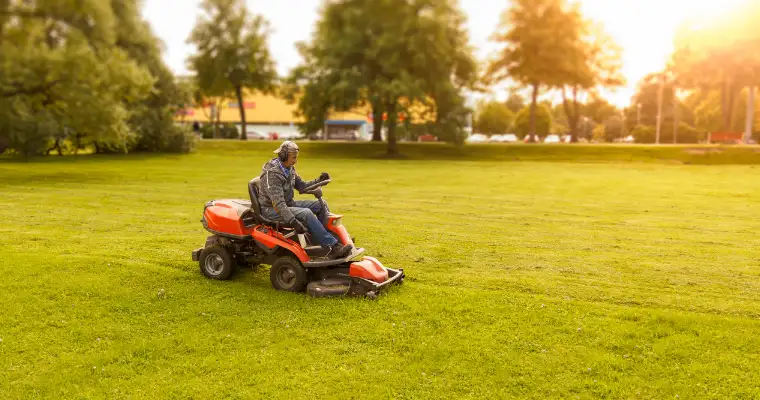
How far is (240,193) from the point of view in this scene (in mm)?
21922

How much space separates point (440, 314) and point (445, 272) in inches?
84.9

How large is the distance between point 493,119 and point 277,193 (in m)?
106

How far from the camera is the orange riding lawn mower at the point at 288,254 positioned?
28.2 feet

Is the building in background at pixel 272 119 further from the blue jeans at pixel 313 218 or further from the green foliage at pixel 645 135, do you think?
the blue jeans at pixel 313 218

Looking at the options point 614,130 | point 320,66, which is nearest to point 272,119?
point 320,66

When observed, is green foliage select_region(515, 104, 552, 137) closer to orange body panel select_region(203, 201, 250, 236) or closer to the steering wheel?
orange body panel select_region(203, 201, 250, 236)

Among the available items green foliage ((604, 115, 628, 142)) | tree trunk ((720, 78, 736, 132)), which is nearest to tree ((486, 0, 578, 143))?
tree trunk ((720, 78, 736, 132))

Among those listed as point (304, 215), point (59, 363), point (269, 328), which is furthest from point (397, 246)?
point (59, 363)

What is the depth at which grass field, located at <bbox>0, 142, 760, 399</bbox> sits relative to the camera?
6.38 meters

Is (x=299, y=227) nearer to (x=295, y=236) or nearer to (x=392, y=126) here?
(x=295, y=236)

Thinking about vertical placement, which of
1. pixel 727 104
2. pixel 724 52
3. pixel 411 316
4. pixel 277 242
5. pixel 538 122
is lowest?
pixel 411 316

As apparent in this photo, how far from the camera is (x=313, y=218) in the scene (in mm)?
8500

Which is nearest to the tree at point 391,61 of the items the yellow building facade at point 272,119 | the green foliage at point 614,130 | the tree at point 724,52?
the tree at point 724,52

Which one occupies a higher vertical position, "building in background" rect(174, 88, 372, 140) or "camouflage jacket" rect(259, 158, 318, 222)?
"building in background" rect(174, 88, 372, 140)
